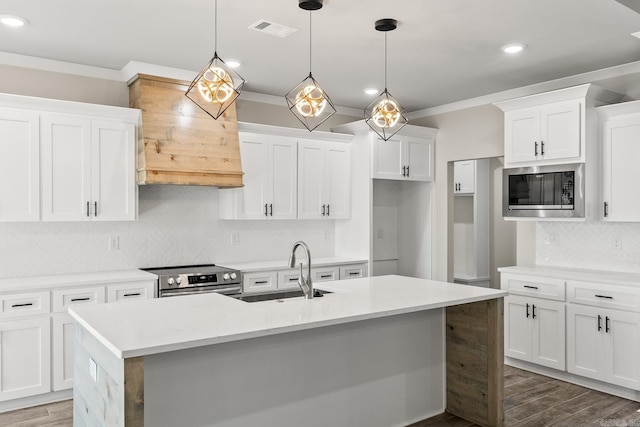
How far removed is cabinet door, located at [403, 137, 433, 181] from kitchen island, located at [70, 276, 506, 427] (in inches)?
90.4

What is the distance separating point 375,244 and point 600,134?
2.93 m

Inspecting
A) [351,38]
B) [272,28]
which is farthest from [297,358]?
[351,38]

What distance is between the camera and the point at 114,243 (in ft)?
15.2

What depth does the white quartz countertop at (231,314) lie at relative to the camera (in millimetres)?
Result: 2146

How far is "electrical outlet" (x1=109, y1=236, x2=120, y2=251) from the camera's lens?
4.62 meters

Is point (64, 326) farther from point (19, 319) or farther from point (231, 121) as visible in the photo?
point (231, 121)

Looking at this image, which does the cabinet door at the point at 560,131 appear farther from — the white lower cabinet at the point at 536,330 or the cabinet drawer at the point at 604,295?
the white lower cabinet at the point at 536,330

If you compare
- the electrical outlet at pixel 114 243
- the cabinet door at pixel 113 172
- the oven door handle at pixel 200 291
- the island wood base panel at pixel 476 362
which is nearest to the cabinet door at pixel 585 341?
the island wood base panel at pixel 476 362

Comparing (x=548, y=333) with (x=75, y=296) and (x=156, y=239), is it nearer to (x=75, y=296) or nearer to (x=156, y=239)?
(x=156, y=239)

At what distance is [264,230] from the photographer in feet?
18.5

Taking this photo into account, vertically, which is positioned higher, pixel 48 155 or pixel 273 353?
pixel 48 155

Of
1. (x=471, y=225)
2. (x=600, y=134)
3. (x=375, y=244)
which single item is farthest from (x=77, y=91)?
(x=471, y=225)

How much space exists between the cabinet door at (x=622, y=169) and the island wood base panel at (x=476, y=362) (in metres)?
1.69

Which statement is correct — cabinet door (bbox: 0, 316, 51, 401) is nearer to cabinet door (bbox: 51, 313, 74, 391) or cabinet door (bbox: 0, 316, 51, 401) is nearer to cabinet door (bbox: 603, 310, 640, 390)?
cabinet door (bbox: 51, 313, 74, 391)
